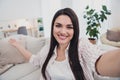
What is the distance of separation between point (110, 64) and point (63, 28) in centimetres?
83

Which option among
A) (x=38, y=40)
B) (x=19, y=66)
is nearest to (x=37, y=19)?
(x=38, y=40)

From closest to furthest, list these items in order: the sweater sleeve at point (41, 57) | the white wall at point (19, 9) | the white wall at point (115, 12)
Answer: the sweater sleeve at point (41, 57) < the white wall at point (19, 9) < the white wall at point (115, 12)

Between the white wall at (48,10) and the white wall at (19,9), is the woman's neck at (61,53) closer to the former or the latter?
the white wall at (19,9)

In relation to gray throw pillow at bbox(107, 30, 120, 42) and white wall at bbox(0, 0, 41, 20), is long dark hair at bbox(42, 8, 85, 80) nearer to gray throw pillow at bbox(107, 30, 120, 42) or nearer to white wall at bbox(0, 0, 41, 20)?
white wall at bbox(0, 0, 41, 20)


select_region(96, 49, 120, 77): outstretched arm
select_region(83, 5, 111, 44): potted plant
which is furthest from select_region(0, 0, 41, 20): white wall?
select_region(96, 49, 120, 77): outstretched arm

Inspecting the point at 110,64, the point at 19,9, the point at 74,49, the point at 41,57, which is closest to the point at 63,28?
the point at 74,49

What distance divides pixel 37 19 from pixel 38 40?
1.42 metres

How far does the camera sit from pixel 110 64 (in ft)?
1.84

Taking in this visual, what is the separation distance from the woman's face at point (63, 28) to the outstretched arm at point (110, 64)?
726 mm

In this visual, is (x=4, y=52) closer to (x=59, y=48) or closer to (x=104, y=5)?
(x=59, y=48)

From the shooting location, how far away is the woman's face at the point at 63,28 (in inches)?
53.4

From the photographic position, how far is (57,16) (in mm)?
1403

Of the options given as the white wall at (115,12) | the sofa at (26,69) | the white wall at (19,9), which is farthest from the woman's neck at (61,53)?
the white wall at (115,12)

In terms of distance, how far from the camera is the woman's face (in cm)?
136
